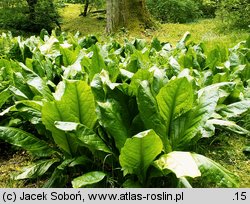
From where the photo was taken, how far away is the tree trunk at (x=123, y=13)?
11.0 m

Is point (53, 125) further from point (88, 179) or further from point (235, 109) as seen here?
point (235, 109)

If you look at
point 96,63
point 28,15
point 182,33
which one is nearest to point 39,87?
point 96,63

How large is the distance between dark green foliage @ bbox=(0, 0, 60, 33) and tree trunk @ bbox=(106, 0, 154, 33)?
8071 millimetres

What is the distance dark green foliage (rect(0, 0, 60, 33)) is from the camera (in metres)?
18.3

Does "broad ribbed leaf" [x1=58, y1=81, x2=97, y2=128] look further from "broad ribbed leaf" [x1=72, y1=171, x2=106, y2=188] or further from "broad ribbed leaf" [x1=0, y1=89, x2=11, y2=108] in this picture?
"broad ribbed leaf" [x1=0, y1=89, x2=11, y2=108]

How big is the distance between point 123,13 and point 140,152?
9.19 m

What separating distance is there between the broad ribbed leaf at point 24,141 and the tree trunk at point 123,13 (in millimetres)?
8537

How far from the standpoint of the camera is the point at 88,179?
244 centimetres

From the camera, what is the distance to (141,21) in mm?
11586

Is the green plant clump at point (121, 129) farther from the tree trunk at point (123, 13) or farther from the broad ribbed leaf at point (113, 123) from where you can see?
the tree trunk at point (123, 13)

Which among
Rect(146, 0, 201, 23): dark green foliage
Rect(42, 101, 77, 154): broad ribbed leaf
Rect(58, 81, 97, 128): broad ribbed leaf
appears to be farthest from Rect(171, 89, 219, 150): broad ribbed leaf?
Rect(146, 0, 201, 23): dark green foliage
